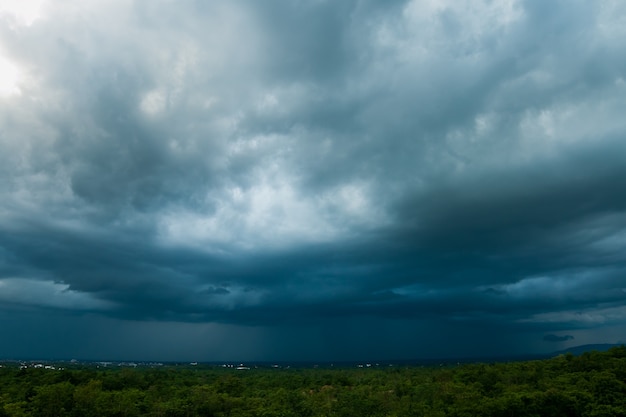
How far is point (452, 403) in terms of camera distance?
63594 millimetres

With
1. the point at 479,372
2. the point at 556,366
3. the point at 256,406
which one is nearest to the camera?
the point at 256,406

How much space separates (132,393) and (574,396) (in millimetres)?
64228

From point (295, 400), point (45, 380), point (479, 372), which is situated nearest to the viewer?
point (295, 400)

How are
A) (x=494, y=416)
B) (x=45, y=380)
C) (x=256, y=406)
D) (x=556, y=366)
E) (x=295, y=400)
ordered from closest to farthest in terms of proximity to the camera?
(x=494, y=416) < (x=256, y=406) < (x=295, y=400) < (x=556, y=366) < (x=45, y=380)

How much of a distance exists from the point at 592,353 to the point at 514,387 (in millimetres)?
32854

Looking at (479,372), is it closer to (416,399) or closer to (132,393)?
(416,399)

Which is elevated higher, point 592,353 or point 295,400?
point 592,353

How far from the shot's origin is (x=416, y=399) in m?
71.4

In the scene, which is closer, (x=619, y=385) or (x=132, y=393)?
(x=619, y=385)

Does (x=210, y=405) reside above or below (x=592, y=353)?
below

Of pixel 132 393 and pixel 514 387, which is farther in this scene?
pixel 132 393

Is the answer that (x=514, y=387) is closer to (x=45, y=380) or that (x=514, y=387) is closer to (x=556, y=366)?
(x=556, y=366)

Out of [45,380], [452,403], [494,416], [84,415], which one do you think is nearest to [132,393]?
[84,415]

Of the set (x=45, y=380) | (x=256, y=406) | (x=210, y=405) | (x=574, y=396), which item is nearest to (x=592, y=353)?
(x=574, y=396)
